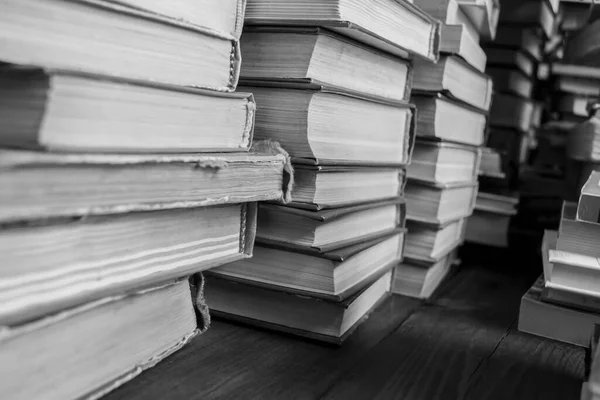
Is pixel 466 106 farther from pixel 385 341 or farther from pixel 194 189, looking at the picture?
pixel 194 189

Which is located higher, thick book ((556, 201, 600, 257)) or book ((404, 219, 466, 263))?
thick book ((556, 201, 600, 257))

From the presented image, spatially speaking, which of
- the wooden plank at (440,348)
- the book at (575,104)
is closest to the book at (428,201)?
the wooden plank at (440,348)

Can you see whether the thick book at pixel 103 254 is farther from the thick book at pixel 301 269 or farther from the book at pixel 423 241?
the book at pixel 423 241

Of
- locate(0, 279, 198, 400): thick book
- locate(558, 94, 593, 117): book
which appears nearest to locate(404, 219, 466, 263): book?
locate(0, 279, 198, 400): thick book

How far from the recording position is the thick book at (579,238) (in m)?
0.77

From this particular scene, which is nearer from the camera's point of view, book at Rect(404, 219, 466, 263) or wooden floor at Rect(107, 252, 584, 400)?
wooden floor at Rect(107, 252, 584, 400)

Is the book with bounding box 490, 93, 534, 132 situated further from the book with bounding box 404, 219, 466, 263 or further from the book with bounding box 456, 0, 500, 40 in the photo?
the book with bounding box 404, 219, 466, 263

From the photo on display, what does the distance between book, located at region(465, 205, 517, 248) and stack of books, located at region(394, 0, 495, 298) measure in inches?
9.2

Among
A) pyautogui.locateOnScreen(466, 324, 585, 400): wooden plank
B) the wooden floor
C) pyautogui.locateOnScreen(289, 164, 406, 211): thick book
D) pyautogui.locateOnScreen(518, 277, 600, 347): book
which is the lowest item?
pyautogui.locateOnScreen(466, 324, 585, 400): wooden plank

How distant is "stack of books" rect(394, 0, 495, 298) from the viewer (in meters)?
0.93

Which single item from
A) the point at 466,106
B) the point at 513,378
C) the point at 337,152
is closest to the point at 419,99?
the point at 466,106

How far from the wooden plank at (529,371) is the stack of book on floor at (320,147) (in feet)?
0.54

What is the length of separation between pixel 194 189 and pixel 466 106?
2.20 ft

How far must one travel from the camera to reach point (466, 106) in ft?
3.52
